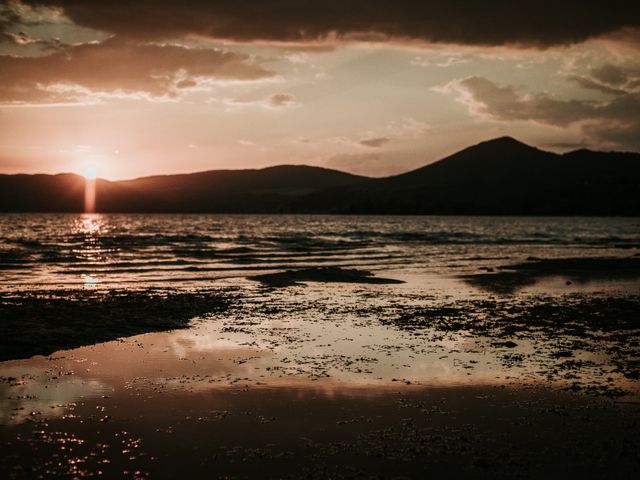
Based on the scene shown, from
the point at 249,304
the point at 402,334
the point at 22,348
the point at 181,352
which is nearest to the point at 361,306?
the point at 249,304

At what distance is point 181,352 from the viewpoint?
13602 millimetres

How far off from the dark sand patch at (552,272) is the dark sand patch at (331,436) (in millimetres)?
17168

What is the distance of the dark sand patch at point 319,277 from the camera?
98.1 ft

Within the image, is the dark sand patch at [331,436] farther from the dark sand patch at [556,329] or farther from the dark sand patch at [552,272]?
the dark sand patch at [552,272]

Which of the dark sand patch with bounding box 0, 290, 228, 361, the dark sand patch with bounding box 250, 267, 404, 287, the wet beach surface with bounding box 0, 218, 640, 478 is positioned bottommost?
the dark sand patch with bounding box 250, 267, 404, 287

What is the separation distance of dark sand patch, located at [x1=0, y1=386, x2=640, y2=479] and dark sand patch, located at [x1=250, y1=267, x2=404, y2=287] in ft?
60.7

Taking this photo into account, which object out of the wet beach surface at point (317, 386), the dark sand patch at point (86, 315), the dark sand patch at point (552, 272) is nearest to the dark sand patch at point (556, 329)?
the wet beach surface at point (317, 386)

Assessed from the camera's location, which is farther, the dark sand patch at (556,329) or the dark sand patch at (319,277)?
the dark sand patch at (319,277)

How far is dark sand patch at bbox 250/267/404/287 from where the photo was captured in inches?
1177

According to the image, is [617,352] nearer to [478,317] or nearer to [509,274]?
[478,317]

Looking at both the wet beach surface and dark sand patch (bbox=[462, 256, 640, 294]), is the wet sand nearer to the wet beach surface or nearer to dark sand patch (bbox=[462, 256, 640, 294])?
the wet beach surface

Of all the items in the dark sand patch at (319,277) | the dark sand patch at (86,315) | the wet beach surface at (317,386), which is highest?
the wet beach surface at (317,386)

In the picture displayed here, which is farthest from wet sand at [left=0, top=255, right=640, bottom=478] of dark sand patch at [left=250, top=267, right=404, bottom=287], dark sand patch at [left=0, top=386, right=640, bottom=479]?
dark sand patch at [left=250, top=267, right=404, bottom=287]

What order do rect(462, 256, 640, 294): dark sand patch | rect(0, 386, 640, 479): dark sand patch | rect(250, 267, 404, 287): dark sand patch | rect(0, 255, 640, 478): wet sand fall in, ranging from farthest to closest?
rect(250, 267, 404, 287): dark sand patch → rect(462, 256, 640, 294): dark sand patch → rect(0, 255, 640, 478): wet sand → rect(0, 386, 640, 479): dark sand patch
